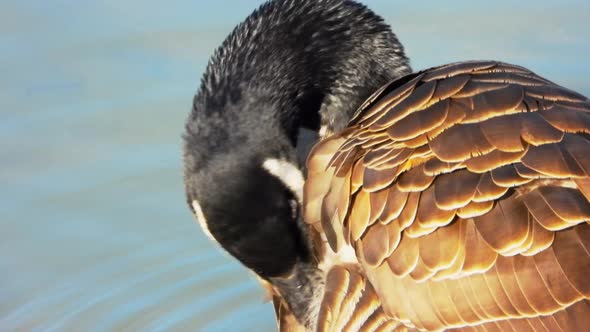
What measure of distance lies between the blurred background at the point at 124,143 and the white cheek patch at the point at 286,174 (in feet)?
7.54

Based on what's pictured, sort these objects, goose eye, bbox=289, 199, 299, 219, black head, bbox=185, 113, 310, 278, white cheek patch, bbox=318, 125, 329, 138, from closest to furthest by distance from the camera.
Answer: black head, bbox=185, 113, 310, 278, goose eye, bbox=289, 199, 299, 219, white cheek patch, bbox=318, 125, 329, 138

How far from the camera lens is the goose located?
12.3ft

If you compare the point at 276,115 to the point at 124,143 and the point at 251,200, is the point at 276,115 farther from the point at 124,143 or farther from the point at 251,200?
the point at 124,143

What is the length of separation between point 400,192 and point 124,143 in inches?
149

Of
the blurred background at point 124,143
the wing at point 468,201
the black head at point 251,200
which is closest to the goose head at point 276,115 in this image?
the black head at point 251,200

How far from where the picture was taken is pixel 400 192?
13.4ft

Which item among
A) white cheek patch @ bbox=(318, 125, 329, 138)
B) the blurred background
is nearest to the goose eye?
white cheek patch @ bbox=(318, 125, 329, 138)

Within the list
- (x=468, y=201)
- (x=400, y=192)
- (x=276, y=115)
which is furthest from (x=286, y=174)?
(x=468, y=201)

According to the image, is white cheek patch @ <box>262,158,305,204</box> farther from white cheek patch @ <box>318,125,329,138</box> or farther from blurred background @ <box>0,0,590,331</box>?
blurred background @ <box>0,0,590,331</box>

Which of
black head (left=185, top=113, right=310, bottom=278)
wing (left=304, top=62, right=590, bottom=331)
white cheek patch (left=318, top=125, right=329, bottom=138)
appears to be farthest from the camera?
white cheek patch (left=318, top=125, right=329, bottom=138)

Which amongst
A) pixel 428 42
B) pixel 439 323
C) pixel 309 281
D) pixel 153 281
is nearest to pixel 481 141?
pixel 439 323

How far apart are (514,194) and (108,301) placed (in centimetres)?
348

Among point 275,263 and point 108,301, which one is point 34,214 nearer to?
point 108,301

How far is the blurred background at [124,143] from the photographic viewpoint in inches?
264
